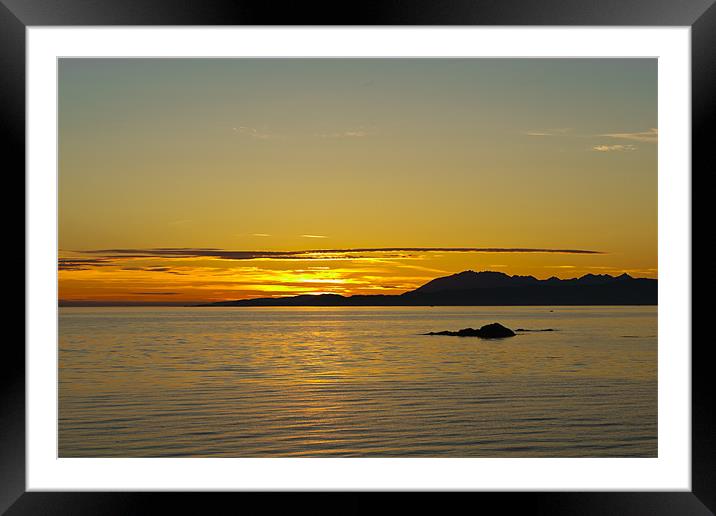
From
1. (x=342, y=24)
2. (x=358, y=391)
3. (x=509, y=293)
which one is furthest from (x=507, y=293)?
(x=342, y=24)

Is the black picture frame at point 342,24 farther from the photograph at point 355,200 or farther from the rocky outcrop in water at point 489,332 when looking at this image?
the rocky outcrop in water at point 489,332

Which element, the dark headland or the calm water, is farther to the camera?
the dark headland

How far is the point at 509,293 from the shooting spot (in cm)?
3253

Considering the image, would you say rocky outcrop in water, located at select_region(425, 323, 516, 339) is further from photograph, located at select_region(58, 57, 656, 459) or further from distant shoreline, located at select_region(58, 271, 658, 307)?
distant shoreline, located at select_region(58, 271, 658, 307)

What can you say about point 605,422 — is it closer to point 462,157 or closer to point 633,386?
point 633,386

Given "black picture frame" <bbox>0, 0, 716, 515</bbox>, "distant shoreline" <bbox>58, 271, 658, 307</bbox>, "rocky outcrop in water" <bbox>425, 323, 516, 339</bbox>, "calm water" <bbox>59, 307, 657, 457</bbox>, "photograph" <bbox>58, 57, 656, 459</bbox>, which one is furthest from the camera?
"distant shoreline" <bbox>58, 271, 658, 307</bbox>

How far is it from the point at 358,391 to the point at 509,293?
17.5 metres

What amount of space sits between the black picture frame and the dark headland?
25.4 meters

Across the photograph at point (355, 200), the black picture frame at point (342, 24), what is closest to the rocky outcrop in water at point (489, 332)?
the photograph at point (355, 200)

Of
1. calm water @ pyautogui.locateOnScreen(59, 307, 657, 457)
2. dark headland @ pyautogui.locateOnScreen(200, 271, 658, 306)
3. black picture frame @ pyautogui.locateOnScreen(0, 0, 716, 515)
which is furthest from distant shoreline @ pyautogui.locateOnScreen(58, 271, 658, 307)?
black picture frame @ pyautogui.locateOnScreen(0, 0, 716, 515)

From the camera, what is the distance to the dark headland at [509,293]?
28.4 metres

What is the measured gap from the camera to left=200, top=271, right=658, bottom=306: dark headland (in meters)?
28.4

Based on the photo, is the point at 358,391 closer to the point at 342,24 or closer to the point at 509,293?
the point at 342,24

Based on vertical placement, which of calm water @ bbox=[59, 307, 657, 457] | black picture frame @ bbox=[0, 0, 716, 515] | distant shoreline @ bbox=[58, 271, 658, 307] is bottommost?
calm water @ bbox=[59, 307, 657, 457]
